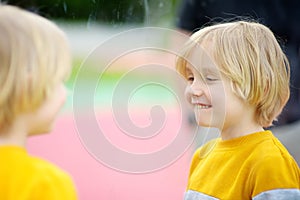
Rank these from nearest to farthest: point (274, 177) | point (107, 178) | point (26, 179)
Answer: point (26, 179), point (274, 177), point (107, 178)

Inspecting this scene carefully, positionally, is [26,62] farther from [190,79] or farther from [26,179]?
[190,79]

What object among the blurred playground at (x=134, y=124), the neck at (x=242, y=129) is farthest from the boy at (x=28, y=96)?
the neck at (x=242, y=129)

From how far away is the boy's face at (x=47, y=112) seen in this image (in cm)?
107

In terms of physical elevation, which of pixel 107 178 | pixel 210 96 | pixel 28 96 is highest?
pixel 28 96

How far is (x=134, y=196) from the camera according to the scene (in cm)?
307

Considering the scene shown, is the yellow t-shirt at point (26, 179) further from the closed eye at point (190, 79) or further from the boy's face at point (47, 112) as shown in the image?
the closed eye at point (190, 79)

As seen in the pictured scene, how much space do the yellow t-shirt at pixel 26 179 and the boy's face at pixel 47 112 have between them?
0.14ft

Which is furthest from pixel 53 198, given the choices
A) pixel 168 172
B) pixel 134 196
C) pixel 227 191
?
pixel 168 172

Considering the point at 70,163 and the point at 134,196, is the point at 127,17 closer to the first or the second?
the point at 134,196

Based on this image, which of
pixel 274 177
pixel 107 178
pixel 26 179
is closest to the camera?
pixel 26 179

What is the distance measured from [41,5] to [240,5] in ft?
2.54

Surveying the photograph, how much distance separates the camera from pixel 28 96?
1.04m

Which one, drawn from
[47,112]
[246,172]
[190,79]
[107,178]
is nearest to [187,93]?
[190,79]

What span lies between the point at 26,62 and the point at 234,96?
0.47 m
